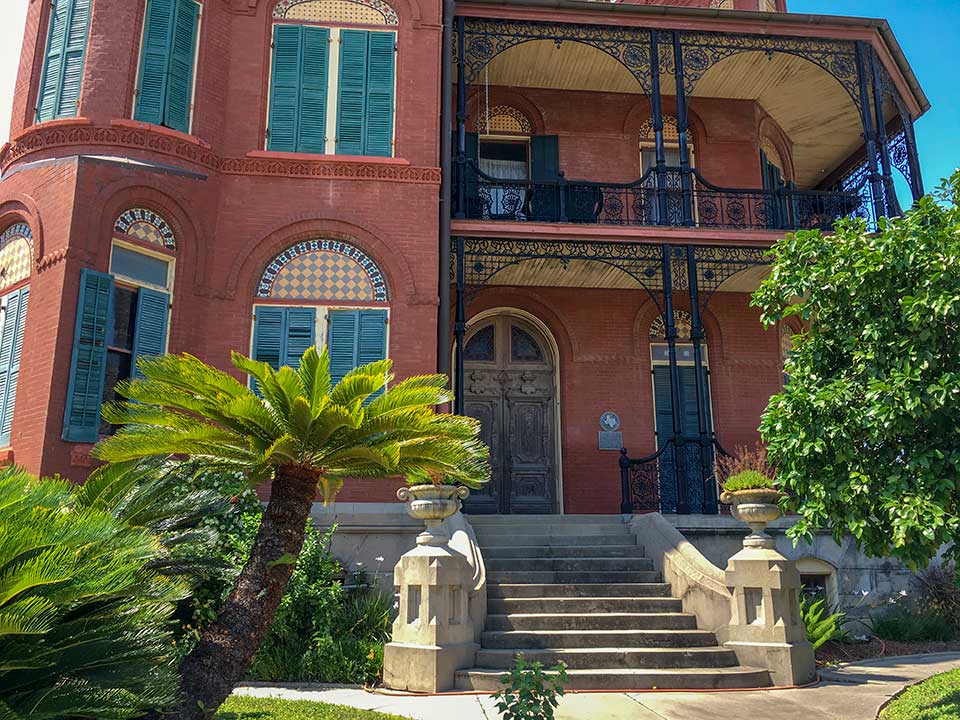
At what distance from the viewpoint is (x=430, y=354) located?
38.2 feet

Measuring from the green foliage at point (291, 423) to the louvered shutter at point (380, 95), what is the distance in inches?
262

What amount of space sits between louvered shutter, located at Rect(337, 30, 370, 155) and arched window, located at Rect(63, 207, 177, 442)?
114 inches

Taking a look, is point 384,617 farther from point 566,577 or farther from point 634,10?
point 634,10

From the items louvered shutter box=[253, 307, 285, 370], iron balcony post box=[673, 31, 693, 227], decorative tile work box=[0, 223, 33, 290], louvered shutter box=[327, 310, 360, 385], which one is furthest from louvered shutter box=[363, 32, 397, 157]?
decorative tile work box=[0, 223, 33, 290]

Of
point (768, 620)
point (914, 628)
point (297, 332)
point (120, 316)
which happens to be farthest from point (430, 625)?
point (914, 628)

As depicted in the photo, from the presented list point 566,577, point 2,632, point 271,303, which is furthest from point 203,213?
point 2,632

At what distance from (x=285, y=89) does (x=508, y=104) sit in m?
4.29

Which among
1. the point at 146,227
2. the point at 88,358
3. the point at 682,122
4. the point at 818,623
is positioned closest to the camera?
the point at 818,623

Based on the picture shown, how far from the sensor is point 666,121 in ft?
50.6

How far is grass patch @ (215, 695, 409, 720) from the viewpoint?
6.38 meters

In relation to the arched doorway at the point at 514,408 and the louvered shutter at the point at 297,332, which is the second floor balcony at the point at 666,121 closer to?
the arched doorway at the point at 514,408

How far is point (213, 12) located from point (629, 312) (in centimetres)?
814

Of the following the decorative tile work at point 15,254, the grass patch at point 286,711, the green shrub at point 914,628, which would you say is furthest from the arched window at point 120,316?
the green shrub at point 914,628

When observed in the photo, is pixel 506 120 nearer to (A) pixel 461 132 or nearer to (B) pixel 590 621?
(A) pixel 461 132
